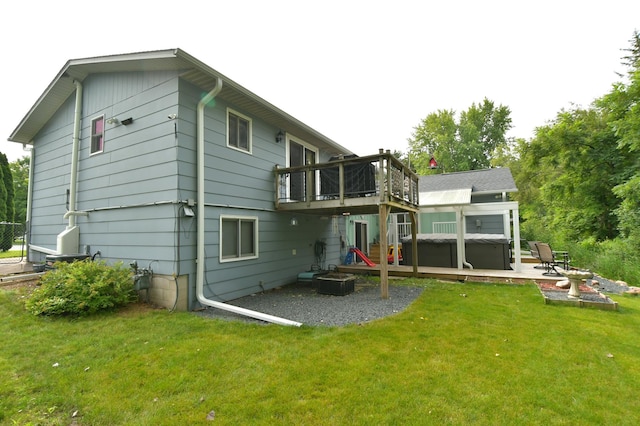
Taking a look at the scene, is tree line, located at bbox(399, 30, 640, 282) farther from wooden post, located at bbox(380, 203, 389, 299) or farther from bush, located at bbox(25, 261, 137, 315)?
bush, located at bbox(25, 261, 137, 315)

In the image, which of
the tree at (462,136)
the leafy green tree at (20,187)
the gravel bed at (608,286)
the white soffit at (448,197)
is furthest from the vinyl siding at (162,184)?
the leafy green tree at (20,187)

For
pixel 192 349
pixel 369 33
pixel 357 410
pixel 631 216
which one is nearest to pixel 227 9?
pixel 369 33

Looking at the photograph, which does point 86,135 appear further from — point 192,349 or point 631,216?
point 631,216

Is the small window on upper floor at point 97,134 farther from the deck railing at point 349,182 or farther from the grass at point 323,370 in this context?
the deck railing at point 349,182

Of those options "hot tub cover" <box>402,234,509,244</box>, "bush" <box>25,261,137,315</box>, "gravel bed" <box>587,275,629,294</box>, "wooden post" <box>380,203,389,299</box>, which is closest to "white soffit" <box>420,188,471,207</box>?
"hot tub cover" <box>402,234,509,244</box>

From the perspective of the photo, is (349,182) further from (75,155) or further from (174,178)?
(75,155)

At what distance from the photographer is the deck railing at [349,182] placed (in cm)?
670

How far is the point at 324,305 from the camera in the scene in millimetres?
6086

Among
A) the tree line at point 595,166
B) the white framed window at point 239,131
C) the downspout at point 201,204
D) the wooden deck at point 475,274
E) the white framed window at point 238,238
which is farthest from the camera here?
the tree line at point 595,166

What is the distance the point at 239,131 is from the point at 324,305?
450 centimetres

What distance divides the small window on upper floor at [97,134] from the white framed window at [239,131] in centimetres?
323

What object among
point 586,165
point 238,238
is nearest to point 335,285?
point 238,238

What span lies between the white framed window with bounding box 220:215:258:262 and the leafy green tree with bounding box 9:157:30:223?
109ft

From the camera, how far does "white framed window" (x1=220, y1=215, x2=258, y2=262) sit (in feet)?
21.5
